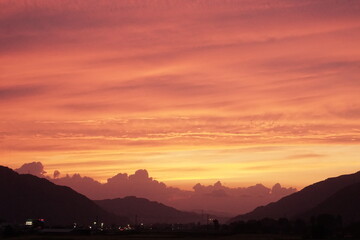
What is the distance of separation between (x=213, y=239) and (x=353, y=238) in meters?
47.2

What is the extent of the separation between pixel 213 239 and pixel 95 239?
131 feet

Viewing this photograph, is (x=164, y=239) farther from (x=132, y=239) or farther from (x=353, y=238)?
(x=353, y=238)

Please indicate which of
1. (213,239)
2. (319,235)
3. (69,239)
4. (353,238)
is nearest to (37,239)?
(69,239)

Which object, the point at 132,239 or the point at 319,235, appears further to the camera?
the point at 319,235

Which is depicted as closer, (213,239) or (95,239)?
(95,239)

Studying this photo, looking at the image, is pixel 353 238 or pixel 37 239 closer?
pixel 37 239

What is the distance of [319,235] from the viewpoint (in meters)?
188

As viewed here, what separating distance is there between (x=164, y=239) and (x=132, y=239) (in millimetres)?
10195

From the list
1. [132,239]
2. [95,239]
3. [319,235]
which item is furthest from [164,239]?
[319,235]

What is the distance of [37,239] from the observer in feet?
556

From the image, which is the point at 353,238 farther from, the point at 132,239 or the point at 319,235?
the point at 132,239

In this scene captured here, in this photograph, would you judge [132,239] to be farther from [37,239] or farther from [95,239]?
[37,239]

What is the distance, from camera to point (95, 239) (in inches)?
6673

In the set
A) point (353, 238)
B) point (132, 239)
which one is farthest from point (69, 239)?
point (353, 238)
